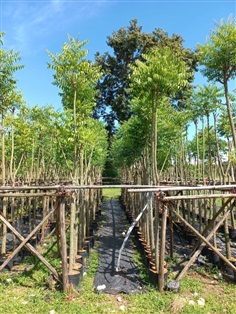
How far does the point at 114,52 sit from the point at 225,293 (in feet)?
93.7

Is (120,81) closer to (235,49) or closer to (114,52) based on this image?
(114,52)

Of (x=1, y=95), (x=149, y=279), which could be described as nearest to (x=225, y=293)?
(x=149, y=279)

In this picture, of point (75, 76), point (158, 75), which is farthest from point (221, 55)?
point (75, 76)

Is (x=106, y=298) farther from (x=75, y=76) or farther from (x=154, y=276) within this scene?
(x=75, y=76)

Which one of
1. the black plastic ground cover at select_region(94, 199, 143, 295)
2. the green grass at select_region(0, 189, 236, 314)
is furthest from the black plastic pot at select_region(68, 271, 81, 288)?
the black plastic ground cover at select_region(94, 199, 143, 295)

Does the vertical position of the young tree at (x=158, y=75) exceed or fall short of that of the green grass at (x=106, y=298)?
it exceeds it

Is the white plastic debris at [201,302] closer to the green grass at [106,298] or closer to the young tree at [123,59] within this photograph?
the green grass at [106,298]

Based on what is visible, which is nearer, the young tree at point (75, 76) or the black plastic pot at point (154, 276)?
the black plastic pot at point (154, 276)

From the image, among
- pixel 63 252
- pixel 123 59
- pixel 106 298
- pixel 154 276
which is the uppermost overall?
pixel 123 59

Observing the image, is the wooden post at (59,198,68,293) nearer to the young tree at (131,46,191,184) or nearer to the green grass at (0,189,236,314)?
the green grass at (0,189,236,314)

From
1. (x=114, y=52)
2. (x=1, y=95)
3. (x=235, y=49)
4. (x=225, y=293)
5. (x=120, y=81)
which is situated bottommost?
(x=225, y=293)

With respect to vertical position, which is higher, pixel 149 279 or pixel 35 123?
pixel 35 123

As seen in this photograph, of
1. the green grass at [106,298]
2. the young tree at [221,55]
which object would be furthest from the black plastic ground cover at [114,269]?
the young tree at [221,55]

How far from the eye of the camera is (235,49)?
5.99m
